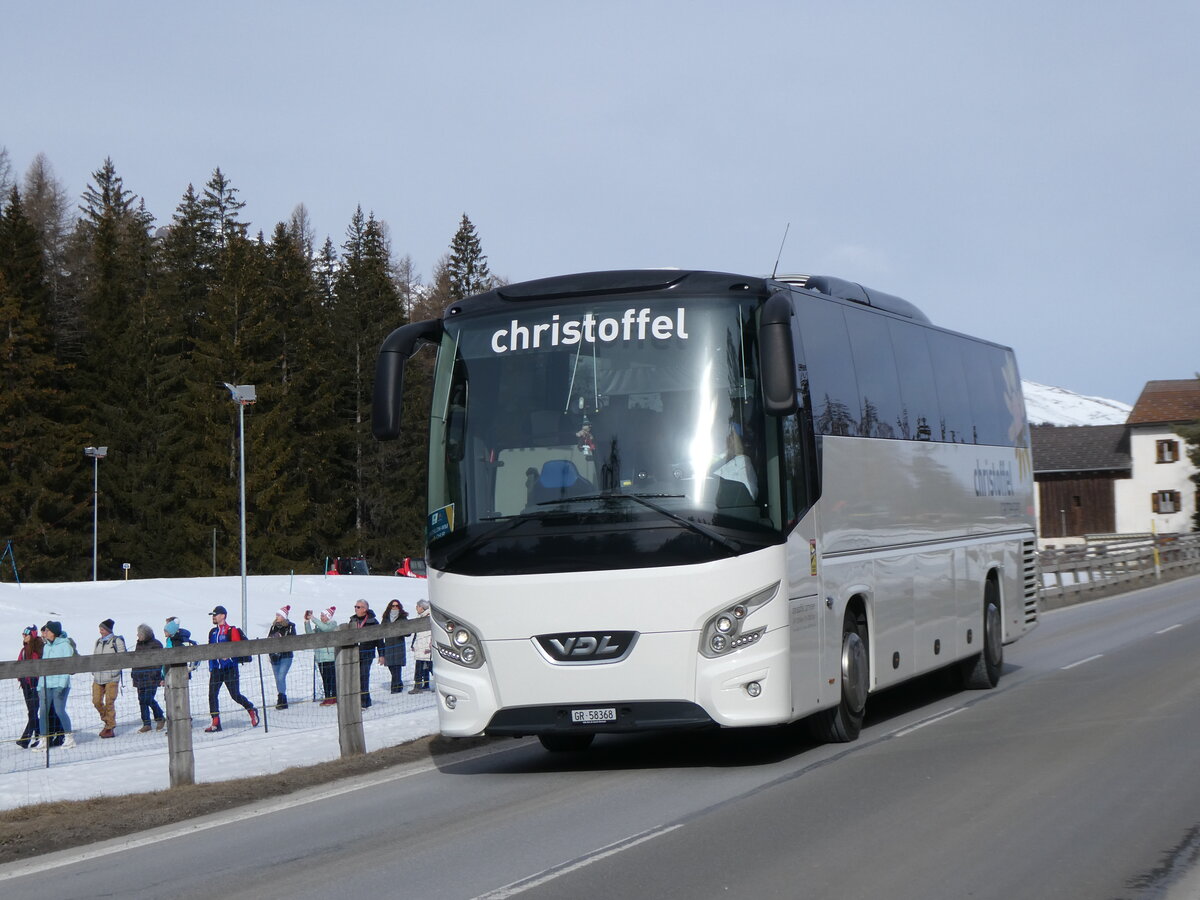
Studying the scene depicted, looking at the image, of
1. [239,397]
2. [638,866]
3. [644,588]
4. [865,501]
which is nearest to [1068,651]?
[865,501]

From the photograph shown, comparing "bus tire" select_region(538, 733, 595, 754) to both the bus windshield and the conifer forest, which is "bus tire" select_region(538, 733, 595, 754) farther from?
the conifer forest

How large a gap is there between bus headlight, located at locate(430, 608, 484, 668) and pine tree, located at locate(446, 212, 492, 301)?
278 feet

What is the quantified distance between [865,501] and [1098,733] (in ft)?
8.55

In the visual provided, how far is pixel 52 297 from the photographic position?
87812 mm

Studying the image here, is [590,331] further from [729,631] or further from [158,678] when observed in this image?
[158,678]

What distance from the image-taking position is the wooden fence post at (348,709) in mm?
13125

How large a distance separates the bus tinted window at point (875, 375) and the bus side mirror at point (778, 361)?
2658 millimetres

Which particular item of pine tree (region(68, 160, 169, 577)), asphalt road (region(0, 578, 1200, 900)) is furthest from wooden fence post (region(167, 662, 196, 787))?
pine tree (region(68, 160, 169, 577))

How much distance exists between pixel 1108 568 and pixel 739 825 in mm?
37074

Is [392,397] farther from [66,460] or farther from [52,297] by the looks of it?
[52,297]

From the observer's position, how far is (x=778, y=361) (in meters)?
10.2

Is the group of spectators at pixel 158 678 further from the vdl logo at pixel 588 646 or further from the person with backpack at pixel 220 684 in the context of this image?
the vdl logo at pixel 588 646

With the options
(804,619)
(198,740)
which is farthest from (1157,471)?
(804,619)

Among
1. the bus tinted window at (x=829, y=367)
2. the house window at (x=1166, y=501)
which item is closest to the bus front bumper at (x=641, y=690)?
the bus tinted window at (x=829, y=367)
